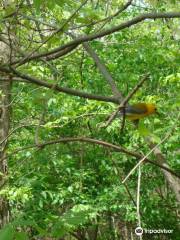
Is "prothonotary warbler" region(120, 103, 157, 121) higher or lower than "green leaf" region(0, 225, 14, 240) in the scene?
higher

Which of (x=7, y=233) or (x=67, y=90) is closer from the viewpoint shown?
(x=7, y=233)

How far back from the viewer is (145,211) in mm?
3871

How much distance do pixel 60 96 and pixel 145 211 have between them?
136cm

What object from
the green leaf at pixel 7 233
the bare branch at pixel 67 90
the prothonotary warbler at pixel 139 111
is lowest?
the green leaf at pixel 7 233

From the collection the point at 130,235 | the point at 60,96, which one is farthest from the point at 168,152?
the point at 130,235

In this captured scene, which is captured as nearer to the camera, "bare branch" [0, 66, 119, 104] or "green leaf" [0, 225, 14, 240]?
"green leaf" [0, 225, 14, 240]

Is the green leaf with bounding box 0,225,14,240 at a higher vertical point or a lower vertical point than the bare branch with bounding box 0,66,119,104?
lower

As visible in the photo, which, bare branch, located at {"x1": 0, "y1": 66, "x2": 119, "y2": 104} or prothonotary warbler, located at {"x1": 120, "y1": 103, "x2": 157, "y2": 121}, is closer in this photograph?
prothonotary warbler, located at {"x1": 120, "y1": 103, "x2": 157, "y2": 121}

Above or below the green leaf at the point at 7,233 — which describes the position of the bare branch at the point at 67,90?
above

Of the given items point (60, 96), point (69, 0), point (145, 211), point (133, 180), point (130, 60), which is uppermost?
point (130, 60)

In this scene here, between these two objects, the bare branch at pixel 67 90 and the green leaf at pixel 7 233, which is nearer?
the green leaf at pixel 7 233

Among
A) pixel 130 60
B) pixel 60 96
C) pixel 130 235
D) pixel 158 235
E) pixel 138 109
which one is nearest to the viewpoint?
pixel 138 109

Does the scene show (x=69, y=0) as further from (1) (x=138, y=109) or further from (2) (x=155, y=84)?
(2) (x=155, y=84)

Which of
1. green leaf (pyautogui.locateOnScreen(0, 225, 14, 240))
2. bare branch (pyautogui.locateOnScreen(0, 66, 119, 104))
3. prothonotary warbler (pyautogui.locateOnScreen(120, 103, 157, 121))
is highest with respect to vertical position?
bare branch (pyautogui.locateOnScreen(0, 66, 119, 104))
